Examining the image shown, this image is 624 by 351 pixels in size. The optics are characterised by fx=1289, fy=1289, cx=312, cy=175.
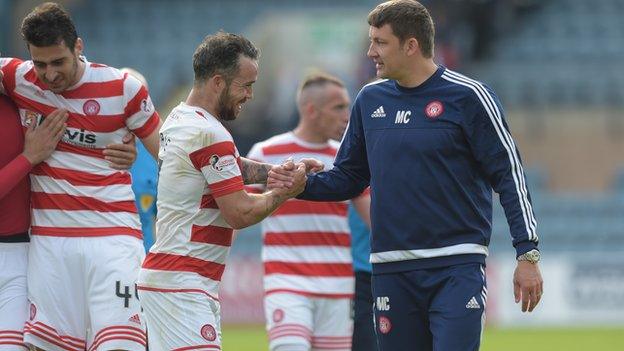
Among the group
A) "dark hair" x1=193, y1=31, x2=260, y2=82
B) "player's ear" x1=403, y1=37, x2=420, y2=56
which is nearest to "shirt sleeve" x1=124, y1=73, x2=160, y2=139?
"dark hair" x1=193, y1=31, x2=260, y2=82

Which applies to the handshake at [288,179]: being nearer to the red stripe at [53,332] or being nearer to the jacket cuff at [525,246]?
the jacket cuff at [525,246]

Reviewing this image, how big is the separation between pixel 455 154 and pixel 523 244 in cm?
56

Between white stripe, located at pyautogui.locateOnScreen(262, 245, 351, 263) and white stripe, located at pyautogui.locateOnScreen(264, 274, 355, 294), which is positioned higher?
white stripe, located at pyautogui.locateOnScreen(262, 245, 351, 263)

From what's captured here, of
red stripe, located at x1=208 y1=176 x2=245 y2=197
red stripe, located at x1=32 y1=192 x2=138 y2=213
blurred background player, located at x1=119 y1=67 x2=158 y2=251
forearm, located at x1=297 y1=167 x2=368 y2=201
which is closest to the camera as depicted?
red stripe, located at x1=208 y1=176 x2=245 y2=197

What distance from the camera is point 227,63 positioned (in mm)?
6387

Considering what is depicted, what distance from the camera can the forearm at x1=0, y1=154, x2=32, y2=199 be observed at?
22.3ft

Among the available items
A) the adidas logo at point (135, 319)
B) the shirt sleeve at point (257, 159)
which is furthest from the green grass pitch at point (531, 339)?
the adidas logo at point (135, 319)

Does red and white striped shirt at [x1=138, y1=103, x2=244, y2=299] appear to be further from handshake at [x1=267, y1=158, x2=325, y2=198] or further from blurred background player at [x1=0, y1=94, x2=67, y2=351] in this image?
blurred background player at [x1=0, y1=94, x2=67, y2=351]

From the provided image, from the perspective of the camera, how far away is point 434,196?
6.50 metres

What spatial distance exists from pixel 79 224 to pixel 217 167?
3.47 feet

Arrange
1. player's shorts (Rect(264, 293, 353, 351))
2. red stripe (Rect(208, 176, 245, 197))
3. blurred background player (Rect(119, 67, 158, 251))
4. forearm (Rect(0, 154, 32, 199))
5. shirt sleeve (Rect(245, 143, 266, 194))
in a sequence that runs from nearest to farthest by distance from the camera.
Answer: red stripe (Rect(208, 176, 245, 197)) < forearm (Rect(0, 154, 32, 199)) < blurred background player (Rect(119, 67, 158, 251)) < player's shorts (Rect(264, 293, 353, 351)) < shirt sleeve (Rect(245, 143, 266, 194))

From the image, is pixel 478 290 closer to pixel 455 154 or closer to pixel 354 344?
pixel 455 154

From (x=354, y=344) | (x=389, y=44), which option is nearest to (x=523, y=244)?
(x=389, y=44)

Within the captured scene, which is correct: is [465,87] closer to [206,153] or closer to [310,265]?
[206,153]
